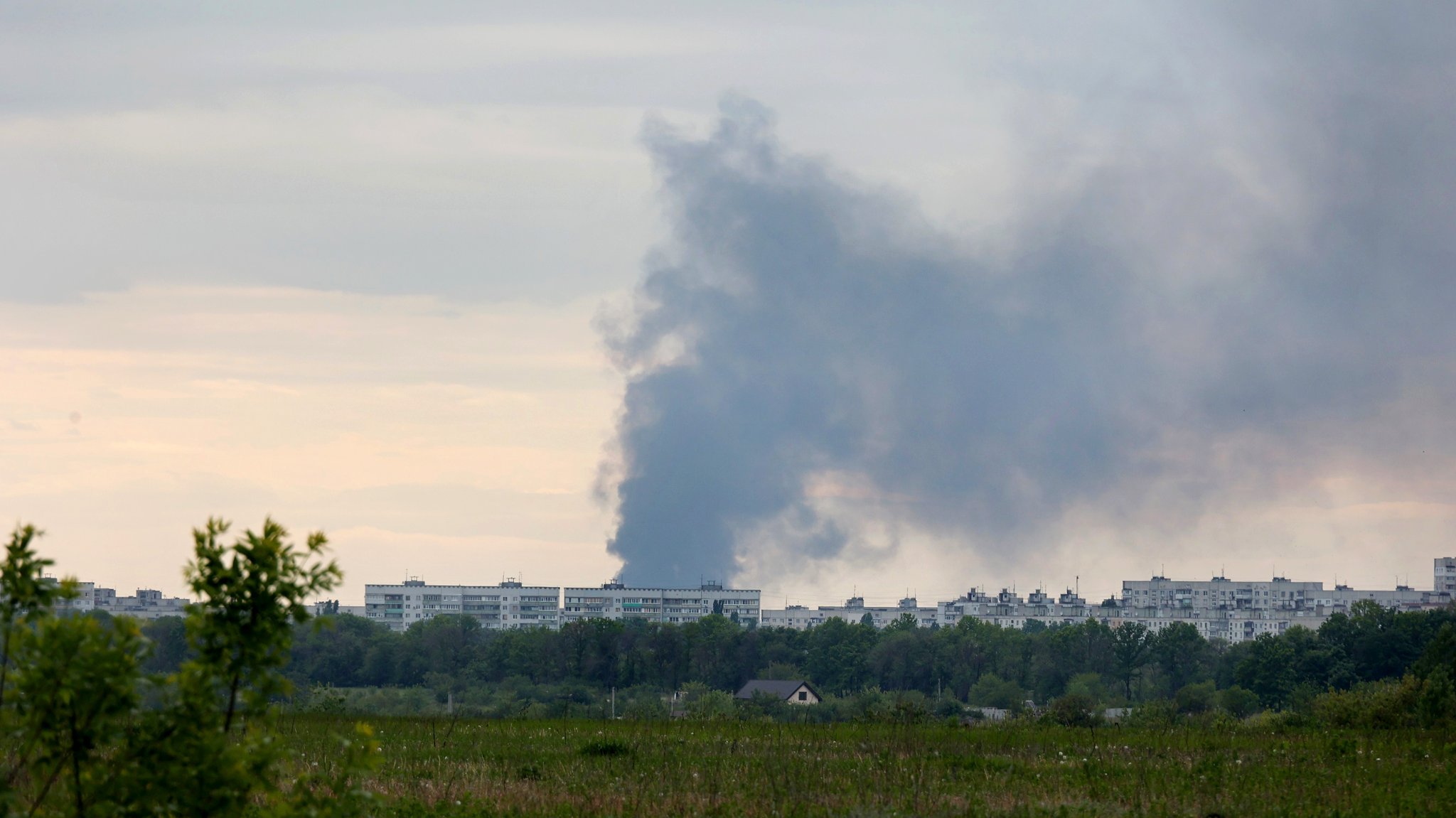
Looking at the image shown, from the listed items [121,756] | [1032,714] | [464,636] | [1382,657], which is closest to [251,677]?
[121,756]

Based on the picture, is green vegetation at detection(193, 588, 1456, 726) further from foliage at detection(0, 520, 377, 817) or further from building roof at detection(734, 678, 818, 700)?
foliage at detection(0, 520, 377, 817)

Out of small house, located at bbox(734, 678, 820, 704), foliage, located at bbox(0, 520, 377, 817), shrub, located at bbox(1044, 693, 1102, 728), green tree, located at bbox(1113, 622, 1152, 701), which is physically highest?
foliage, located at bbox(0, 520, 377, 817)

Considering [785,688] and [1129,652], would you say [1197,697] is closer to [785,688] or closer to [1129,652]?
[785,688]

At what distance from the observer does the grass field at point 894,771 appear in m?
16.6

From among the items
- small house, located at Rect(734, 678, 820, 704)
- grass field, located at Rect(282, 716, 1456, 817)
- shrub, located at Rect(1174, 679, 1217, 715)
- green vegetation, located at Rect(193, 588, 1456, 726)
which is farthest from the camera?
green vegetation, located at Rect(193, 588, 1456, 726)

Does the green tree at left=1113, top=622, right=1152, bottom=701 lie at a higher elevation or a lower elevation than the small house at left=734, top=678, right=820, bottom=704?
higher

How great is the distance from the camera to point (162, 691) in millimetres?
7949

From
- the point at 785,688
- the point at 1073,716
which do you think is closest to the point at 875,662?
the point at 785,688

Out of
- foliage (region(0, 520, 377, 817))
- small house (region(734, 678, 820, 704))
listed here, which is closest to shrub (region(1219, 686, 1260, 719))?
small house (region(734, 678, 820, 704))

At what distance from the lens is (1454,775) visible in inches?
758

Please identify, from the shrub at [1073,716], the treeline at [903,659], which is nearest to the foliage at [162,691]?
the shrub at [1073,716]

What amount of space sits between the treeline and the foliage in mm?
116022

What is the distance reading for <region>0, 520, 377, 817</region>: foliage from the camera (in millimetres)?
7680

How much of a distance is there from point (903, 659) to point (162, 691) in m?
166
